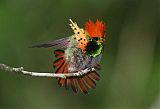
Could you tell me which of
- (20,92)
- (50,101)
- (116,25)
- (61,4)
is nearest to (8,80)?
(20,92)

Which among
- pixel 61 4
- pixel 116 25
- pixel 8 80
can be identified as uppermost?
pixel 61 4

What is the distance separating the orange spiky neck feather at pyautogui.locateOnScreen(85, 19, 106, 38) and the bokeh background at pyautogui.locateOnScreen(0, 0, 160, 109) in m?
2.22

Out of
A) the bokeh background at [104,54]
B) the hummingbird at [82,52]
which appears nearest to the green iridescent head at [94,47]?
the hummingbird at [82,52]

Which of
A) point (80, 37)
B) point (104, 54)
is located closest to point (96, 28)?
point (80, 37)

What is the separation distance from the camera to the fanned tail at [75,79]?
877 mm

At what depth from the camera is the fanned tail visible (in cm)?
88

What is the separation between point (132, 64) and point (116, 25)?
356 millimetres

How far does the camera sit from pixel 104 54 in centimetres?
328

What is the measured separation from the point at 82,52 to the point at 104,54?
7.93 feet

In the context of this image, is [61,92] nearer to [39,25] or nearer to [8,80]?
[8,80]

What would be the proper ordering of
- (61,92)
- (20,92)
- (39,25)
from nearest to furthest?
(39,25) → (20,92) → (61,92)

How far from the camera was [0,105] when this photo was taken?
3.33 metres

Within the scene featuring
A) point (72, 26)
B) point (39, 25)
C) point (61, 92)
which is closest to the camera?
point (72, 26)

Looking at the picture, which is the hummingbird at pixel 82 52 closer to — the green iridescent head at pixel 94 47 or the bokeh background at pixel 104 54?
the green iridescent head at pixel 94 47
